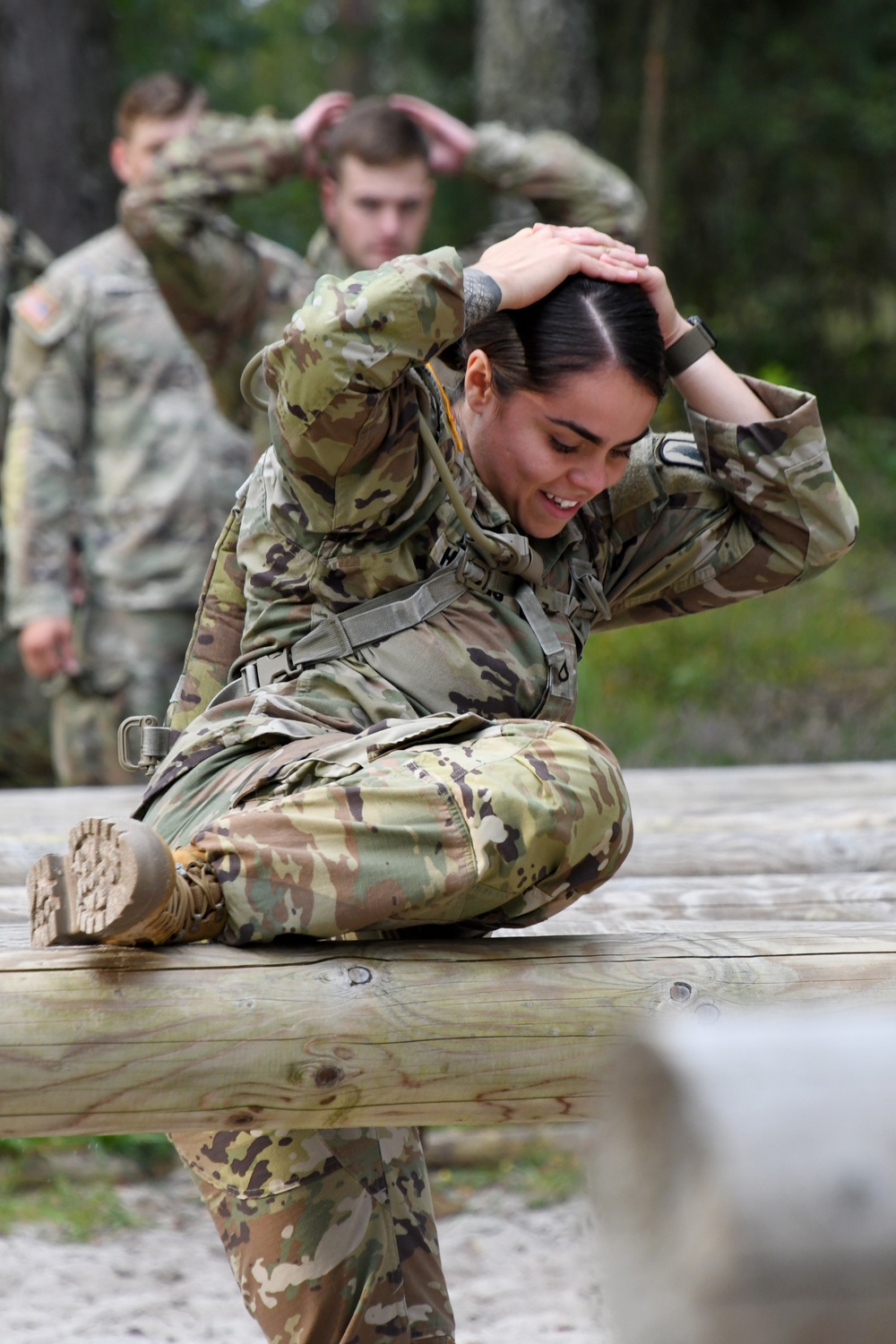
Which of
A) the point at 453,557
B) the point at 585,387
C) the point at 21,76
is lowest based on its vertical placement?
the point at 21,76

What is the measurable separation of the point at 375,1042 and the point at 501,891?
0.27m

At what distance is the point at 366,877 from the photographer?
85.7 inches

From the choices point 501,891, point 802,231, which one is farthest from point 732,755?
point 802,231

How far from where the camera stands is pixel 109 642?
5.52m

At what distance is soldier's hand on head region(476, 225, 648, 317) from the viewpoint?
8.01 feet

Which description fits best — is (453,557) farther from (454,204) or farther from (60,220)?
(454,204)

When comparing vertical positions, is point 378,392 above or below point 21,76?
above

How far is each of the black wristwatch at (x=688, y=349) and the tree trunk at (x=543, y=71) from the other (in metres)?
6.12

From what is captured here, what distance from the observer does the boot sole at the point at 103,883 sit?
196cm

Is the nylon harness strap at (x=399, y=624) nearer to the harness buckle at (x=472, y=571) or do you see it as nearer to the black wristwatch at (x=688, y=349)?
the harness buckle at (x=472, y=571)

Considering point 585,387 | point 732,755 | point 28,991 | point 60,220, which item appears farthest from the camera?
point 60,220

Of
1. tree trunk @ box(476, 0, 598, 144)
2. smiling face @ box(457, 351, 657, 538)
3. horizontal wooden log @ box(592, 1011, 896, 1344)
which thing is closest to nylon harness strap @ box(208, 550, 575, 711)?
smiling face @ box(457, 351, 657, 538)

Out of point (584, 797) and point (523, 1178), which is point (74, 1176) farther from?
point (584, 797)

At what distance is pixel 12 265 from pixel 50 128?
2.08 meters
